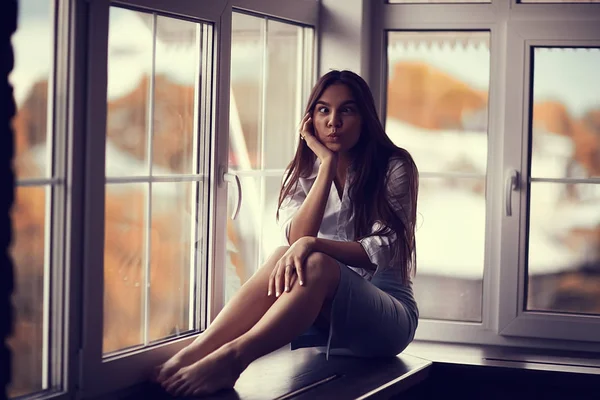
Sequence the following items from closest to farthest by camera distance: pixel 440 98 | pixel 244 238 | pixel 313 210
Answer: pixel 313 210 < pixel 244 238 < pixel 440 98

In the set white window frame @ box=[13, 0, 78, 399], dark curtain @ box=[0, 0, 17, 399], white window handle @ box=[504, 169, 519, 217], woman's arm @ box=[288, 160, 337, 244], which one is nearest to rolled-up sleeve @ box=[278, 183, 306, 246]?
woman's arm @ box=[288, 160, 337, 244]

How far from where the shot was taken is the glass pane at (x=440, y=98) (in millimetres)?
3371

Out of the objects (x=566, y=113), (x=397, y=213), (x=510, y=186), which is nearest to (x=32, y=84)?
(x=397, y=213)

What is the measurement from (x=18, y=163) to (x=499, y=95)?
1.91 m

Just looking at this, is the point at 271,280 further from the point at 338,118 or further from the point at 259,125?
the point at 259,125

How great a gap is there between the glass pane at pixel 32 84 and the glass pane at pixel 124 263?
0.31 meters

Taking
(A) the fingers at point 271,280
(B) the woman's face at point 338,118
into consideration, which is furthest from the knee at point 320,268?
(B) the woman's face at point 338,118

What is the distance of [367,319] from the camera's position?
8.91 feet

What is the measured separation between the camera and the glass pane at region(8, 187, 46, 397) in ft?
7.03

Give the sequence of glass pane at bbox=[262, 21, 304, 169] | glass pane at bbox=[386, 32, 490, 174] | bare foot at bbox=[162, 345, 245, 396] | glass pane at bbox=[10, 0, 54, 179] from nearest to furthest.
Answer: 1. glass pane at bbox=[10, 0, 54, 179]
2. bare foot at bbox=[162, 345, 245, 396]
3. glass pane at bbox=[262, 21, 304, 169]
4. glass pane at bbox=[386, 32, 490, 174]

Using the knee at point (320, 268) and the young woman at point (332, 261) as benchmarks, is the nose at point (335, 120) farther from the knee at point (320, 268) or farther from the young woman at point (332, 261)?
the knee at point (320, 268)

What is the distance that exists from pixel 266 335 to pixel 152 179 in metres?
0.60

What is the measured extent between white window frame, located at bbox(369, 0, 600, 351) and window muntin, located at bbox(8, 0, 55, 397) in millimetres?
1635

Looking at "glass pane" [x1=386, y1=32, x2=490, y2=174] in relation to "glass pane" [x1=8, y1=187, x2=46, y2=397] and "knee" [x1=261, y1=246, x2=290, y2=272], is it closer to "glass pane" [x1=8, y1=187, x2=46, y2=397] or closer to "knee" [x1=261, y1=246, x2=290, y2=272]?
"knee" [x1=261, y1=246, x2=290, y2=272]
